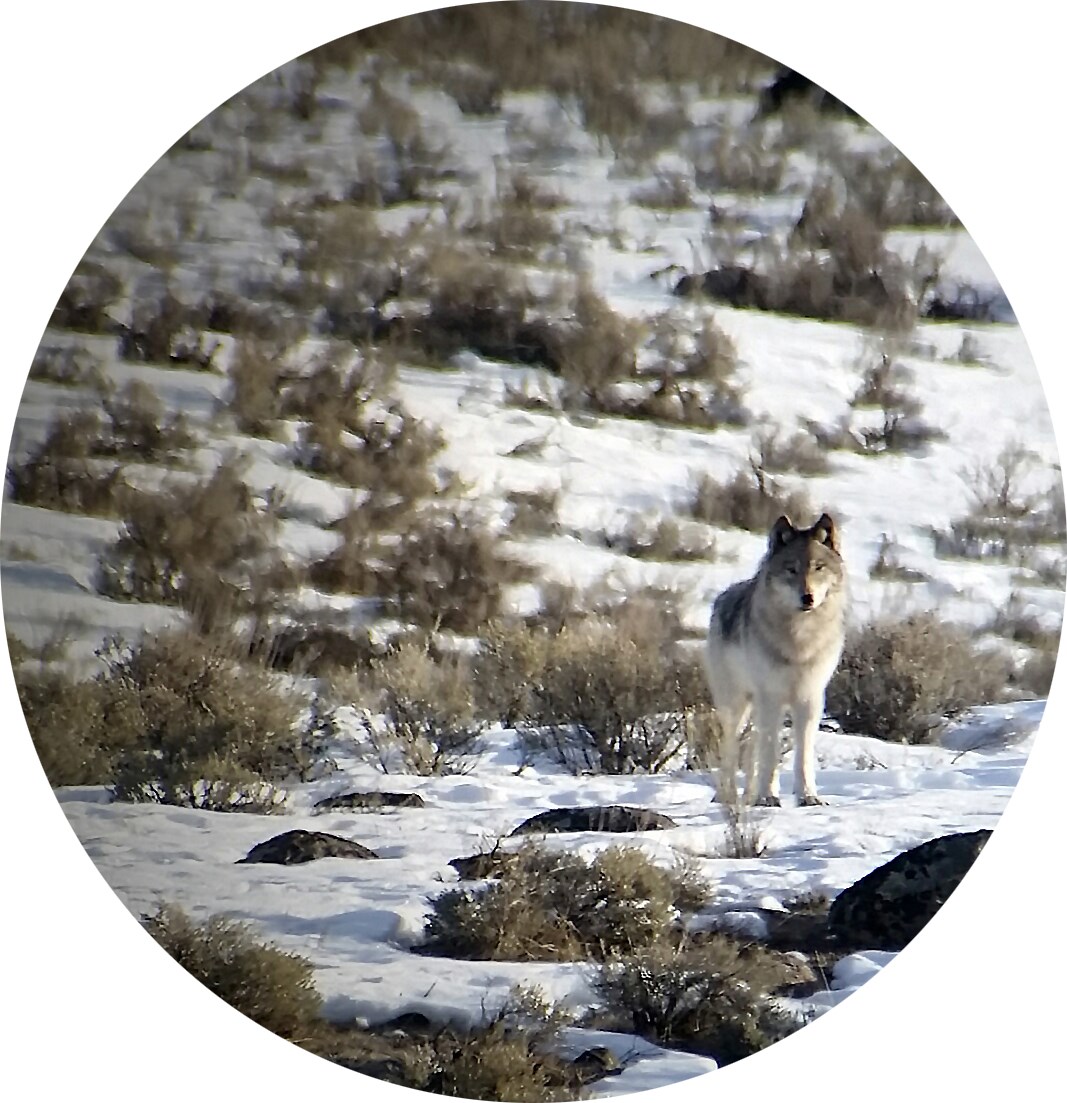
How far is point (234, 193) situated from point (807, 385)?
182 cm

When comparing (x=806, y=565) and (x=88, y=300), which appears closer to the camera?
(x=806, y=565)

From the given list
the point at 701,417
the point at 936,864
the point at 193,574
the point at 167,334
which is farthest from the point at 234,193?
the point at 936,864

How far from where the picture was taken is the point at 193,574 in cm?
486

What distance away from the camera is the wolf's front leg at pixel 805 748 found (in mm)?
4871

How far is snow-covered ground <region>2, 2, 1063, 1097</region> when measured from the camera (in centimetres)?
481

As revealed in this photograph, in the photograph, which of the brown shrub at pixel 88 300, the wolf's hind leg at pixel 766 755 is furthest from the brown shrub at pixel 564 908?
the brown shrub at pixel 88 300

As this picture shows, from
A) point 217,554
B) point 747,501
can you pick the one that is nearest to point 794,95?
point 747,501

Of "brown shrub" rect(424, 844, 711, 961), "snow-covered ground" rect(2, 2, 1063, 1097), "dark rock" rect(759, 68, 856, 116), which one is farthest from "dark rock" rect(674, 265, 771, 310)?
"brown shrub" rect(424, 844, 711, 961)

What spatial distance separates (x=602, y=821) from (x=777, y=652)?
74 centimetres

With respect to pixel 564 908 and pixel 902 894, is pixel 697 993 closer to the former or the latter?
pixel 564 908

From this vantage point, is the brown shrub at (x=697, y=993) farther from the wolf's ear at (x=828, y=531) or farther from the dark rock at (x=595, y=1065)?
the wolf's ear at (x=828, y=531)

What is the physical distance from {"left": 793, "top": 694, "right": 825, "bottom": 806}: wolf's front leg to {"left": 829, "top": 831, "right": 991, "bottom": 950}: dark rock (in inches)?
12.0

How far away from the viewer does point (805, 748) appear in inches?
192

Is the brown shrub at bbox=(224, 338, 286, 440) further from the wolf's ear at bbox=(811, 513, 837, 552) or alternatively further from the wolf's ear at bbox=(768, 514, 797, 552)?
the wolf's ear at bbox=(811, 513, 837, 552)
